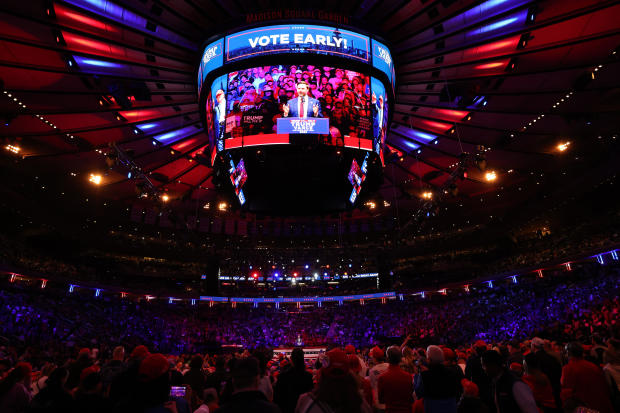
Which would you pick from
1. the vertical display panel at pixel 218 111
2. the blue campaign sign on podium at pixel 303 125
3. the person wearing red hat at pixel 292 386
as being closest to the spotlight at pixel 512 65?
the blue campaign sign on podium at pixel 303 125

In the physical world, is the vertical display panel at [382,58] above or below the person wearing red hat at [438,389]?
above

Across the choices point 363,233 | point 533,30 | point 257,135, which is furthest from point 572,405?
point 363,233

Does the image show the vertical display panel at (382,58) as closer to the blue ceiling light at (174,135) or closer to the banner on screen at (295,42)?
the banner on screen at (295,42)

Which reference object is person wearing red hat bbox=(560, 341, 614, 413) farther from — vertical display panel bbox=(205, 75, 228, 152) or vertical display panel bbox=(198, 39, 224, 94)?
vertical display panel bbox=(198, 39, 224, 94)

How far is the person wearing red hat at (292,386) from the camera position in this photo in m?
4.98

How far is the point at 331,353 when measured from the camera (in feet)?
11.7

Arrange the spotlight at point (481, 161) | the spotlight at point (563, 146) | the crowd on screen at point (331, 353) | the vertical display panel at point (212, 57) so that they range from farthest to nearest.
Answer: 1. the spotlight at point (563, 146)
2. the spotlight at point (481, 161)
3. the vertical display panel at point (212, 57)
4. the crowd on screen at point (331, 353)

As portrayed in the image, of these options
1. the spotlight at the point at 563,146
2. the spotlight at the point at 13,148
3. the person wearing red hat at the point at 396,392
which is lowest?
the person wearing red hat at the point at 396,392

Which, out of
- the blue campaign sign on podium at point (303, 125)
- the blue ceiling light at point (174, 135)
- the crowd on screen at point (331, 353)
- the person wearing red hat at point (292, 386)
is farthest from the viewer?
the blue ceiling light at point (174, 135)

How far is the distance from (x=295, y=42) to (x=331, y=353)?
11.4 m

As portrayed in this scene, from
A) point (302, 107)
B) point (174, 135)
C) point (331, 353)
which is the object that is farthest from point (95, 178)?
point (331, 353)

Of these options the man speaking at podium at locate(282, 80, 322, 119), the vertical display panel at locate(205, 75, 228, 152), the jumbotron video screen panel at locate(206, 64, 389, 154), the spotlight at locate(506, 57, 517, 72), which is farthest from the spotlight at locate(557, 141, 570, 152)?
the vertical display panel at locate(205, 75, 228, 152)

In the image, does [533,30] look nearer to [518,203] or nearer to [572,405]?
[572,405]

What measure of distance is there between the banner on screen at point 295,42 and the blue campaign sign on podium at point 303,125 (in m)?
2.50
